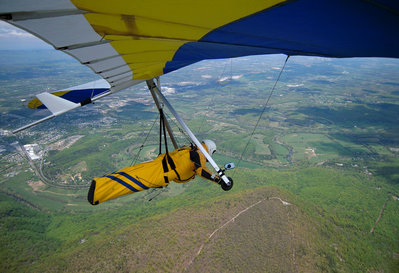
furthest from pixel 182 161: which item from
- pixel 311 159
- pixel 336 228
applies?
pixel 311 159

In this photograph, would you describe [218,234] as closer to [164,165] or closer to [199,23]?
[164,165]

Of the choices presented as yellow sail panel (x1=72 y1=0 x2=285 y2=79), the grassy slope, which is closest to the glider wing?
yellow sail panel (x1=72 y1=0 x2=285 y2=79)

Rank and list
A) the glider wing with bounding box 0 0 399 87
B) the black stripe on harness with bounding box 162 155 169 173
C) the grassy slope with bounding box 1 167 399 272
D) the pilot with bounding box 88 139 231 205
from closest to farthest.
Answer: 1. the glider wing with bounding box 0 0 399 87
2. the pilot with bounding box 88 139 231 205
3. the black stripe on harness with bounding box 162 155 169 173
4. the grassy slope with bounding box 1 167 399 272

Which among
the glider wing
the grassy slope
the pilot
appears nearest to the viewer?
the glider wing

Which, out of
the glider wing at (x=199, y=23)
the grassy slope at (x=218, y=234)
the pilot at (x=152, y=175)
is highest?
the glider wing at (x=199, y=23)

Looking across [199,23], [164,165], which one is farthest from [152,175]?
[199,23]

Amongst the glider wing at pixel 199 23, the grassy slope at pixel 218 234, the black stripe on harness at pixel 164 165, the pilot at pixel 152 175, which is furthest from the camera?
the grassy slope at pixel 218 234

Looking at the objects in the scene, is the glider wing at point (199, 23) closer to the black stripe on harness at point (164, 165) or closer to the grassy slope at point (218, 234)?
the black stripe on harness at point (164, 165)

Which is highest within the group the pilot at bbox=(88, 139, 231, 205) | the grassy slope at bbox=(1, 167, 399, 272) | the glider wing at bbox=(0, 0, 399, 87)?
the glider wing at bbox=(0, 0, 399, 87)

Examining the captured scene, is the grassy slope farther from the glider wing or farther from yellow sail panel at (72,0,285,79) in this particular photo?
yellow sail panel at (72,0,285,79)

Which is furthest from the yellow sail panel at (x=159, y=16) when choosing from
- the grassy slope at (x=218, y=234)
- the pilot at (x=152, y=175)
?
the grassy slope at (x=218, y=234)
